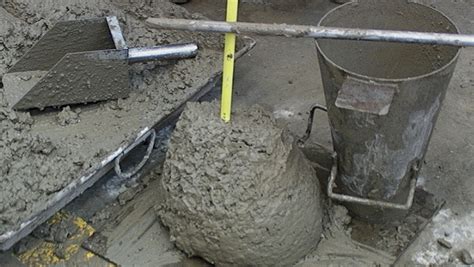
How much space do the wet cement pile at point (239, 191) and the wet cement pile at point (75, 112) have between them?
14.8 inches

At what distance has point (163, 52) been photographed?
2.91 m

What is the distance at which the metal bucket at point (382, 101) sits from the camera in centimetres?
207

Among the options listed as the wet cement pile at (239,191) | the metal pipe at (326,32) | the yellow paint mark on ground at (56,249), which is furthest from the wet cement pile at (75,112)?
the metal pipe at (326,32)

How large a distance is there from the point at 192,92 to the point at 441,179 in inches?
46.3

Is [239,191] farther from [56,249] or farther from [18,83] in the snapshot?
[18,83]

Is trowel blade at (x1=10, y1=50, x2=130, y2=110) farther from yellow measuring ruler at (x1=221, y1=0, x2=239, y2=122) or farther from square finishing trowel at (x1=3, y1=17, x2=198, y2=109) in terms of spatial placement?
yellow measuring ruler at (x1=221, y1=0, x2=239, y2=122)

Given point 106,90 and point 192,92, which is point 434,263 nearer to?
point 192,92

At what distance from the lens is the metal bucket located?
207 cm

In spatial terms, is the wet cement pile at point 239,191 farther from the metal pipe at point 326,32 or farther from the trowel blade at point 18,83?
the trowel blade at point 18,83

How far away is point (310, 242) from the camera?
8.08 ft

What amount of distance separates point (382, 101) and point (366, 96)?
5 cm

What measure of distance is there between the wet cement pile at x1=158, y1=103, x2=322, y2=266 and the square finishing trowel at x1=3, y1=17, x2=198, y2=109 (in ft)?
1.74

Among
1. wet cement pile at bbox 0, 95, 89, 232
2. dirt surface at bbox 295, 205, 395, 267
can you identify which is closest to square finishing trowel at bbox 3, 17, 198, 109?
wet cement pile at bbox 0, 95, 89, 232

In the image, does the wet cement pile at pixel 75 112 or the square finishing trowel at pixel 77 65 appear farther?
the square finishing trowel at pixel 77 65
